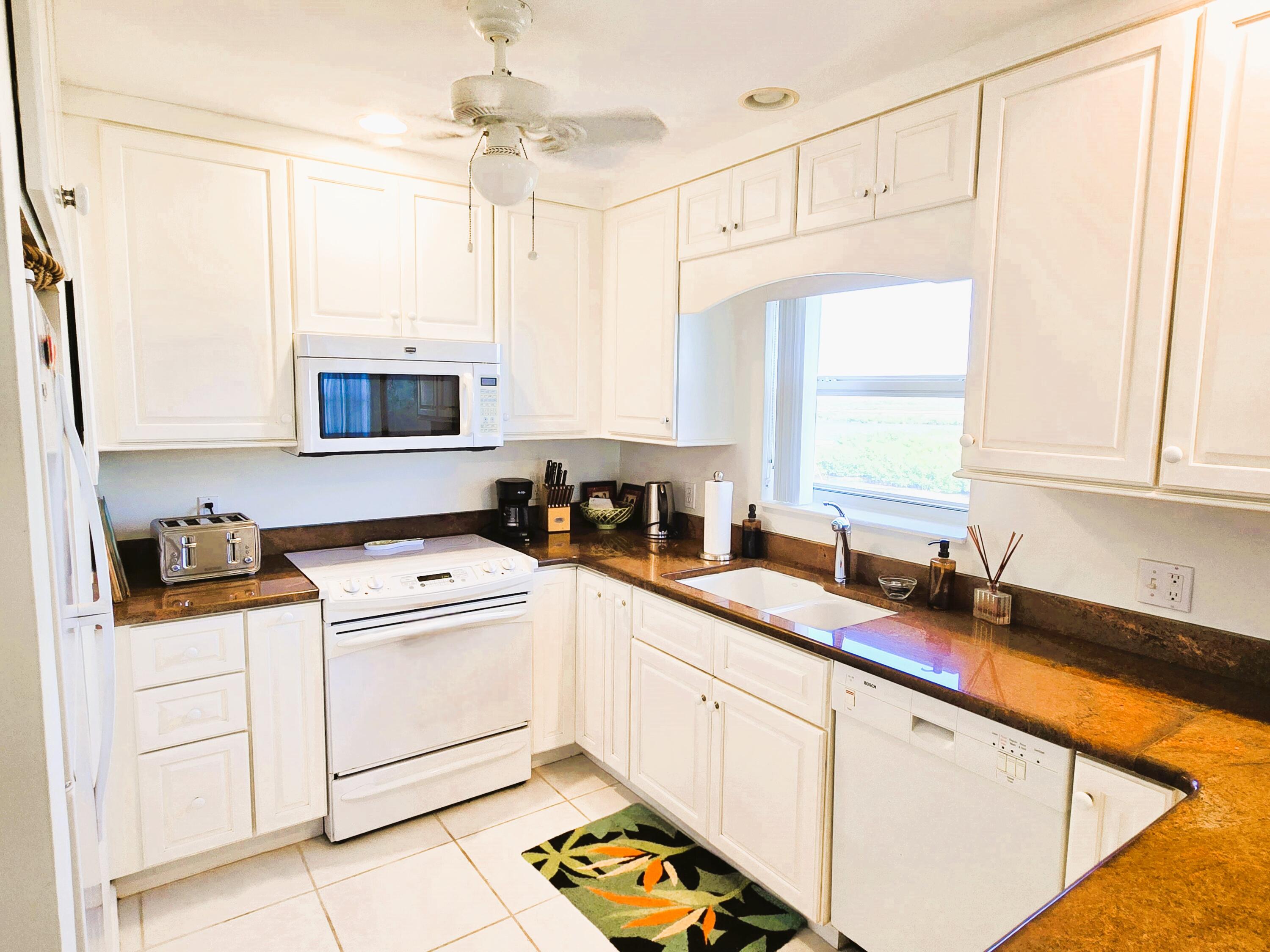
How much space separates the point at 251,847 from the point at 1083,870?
2438 millimetres

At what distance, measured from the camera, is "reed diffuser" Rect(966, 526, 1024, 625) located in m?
2.05

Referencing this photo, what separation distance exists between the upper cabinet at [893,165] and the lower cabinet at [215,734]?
6.83 feet

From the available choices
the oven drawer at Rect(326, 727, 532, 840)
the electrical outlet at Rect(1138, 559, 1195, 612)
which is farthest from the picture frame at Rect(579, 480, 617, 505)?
the electrical outlet at Rect(1138, 559, 1195, 612)

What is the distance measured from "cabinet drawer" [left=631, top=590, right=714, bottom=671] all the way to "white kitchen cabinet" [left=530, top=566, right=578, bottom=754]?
1.29 feet

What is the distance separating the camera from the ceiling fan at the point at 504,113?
1683 mm

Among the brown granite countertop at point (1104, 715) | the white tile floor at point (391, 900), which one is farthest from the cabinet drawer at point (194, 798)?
the brown granite countertop at point (1104, 715)

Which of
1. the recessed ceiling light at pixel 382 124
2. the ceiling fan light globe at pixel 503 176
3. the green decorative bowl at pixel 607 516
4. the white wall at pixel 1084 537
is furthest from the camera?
the green decorative bowl at pixel 607 516

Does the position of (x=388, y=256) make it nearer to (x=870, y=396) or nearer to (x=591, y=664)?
(x=591, y=664)

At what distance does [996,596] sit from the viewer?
2059 mm

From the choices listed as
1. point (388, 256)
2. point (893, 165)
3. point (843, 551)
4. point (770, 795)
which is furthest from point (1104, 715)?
point (388, 256)

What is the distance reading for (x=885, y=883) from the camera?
1.81 m

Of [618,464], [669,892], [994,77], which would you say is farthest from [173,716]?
[994,77]

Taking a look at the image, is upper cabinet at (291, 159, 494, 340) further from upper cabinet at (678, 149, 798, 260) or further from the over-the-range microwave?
upper cabinet at (678, 149, 798, 260)

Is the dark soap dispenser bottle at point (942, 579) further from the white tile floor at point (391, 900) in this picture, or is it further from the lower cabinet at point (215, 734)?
the lower cabinet at point (215, 734)
